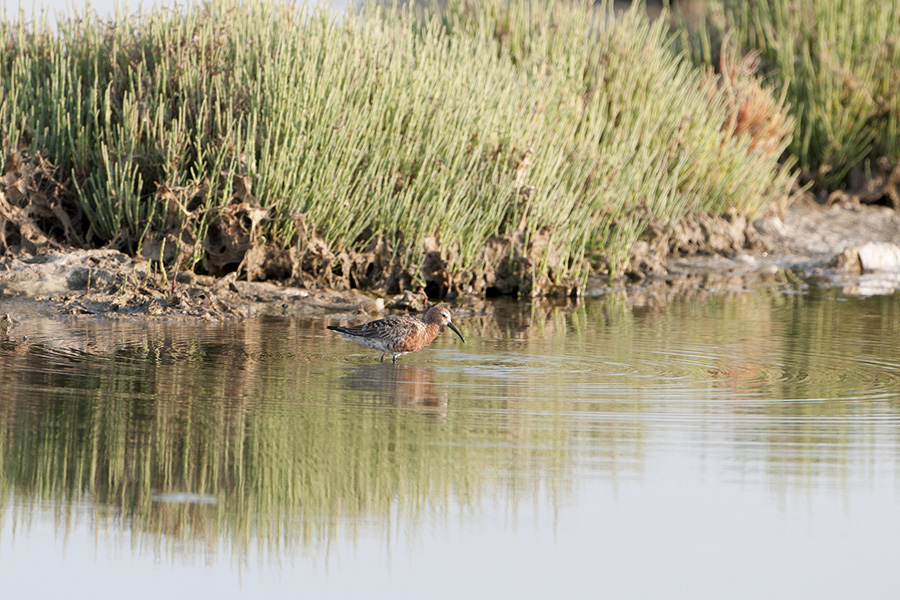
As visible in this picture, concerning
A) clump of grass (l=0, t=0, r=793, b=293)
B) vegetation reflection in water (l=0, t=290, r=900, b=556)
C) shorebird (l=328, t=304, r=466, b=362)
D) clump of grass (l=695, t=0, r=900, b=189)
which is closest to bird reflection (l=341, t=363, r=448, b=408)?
vegetation reflection in water (l=0, t=290, r=900, b=556)

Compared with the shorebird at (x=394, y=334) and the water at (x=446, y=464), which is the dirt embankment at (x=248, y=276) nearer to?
the water at (x=446, y=464)

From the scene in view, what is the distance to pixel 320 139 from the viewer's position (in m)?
11.6

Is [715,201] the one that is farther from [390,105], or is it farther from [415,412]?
[415,412]

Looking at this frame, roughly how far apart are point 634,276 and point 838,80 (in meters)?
5.96

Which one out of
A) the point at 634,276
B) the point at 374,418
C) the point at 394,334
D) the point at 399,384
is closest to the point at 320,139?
the point at 394,334

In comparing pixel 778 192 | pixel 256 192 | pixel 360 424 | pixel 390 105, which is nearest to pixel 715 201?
pixel 778 192

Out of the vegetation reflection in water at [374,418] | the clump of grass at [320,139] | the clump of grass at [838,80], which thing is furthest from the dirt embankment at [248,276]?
the clump of grass at [838,80]

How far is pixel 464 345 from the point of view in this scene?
9578 mm

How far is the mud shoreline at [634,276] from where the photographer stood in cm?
1065

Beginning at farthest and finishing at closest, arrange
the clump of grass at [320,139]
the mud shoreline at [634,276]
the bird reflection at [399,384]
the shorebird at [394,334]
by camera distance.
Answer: the clump of grass at [320,139] < the mud shoreline at [634,276] < the shorebird at [394,334] < the bird reflection at [399,384]

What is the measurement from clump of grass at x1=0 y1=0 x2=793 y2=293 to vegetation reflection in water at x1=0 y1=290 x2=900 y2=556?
5.48 ft

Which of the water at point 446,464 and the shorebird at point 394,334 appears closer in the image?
the water at point 446,464

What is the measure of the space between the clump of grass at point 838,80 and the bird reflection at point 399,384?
11.4 meters

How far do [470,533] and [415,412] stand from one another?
2028mm
